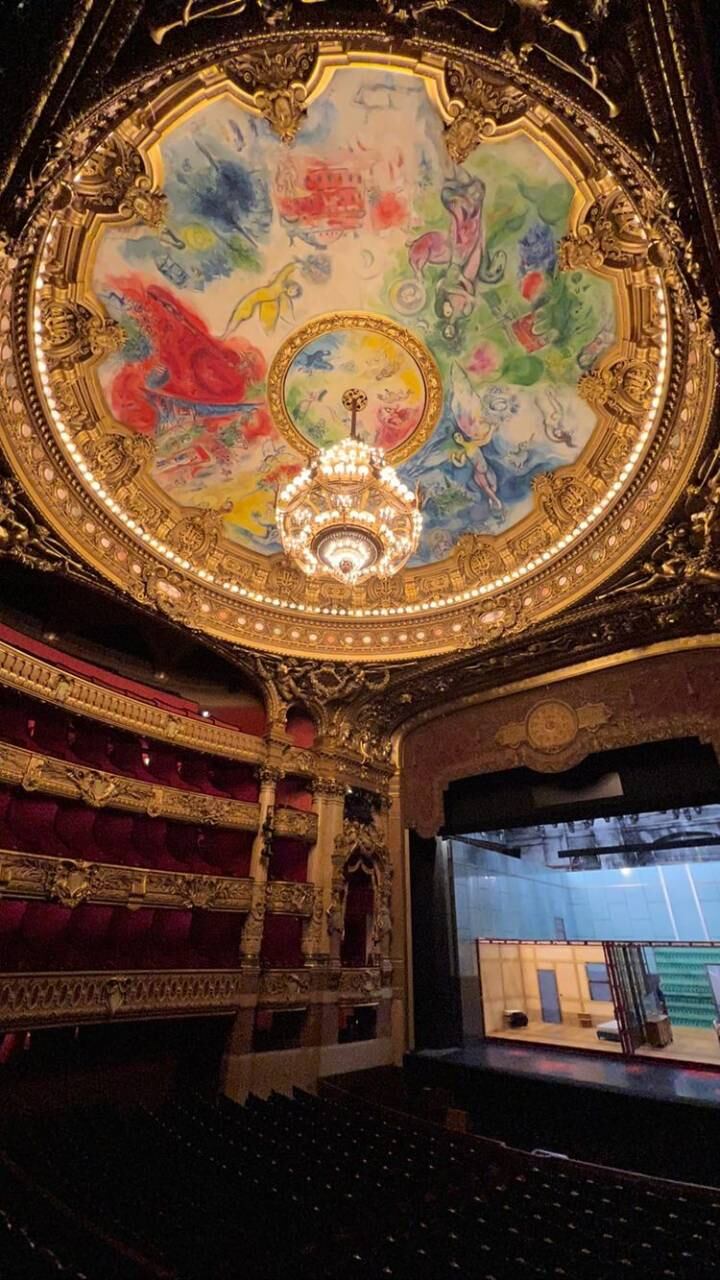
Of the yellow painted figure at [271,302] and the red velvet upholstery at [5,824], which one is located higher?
the yellow painted figure at [271,302]

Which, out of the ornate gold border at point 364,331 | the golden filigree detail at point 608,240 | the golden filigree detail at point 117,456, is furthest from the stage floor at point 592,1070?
the golden filigree detail at point 117,456

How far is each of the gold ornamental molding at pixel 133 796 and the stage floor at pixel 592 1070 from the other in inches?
181

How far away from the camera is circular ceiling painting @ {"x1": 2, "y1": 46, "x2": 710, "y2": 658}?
235 inches

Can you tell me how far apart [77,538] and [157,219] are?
14.3 feet

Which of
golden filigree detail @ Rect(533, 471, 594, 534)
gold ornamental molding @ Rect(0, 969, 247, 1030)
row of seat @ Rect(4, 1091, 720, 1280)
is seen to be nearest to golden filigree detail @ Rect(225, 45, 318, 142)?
golden filigree detail @ Rect(533, 471, 594, 534)

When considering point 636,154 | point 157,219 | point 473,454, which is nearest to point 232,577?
point 473,454

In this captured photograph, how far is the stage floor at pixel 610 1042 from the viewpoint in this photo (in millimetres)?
9141

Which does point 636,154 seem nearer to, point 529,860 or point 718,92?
point 718,92

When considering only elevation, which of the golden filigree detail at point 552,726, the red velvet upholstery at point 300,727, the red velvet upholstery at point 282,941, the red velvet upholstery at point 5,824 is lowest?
the red velvet upholstery at point 282,941

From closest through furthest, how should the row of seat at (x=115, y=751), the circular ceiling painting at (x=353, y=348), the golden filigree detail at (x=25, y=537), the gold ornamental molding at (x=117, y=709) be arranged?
1. the circular ceiling painting at (x=353, y=348)
2. the golden filigree detail at (x=25, y=537)
3. the gold ornamental molding at (x=117, y=709)
4. the row of seat at (x=115, y=751)

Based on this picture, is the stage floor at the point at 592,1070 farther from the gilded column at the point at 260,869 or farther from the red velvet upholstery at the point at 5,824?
the red velvet upholstery at the point at 5,824

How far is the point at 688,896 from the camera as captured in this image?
13.1 meters

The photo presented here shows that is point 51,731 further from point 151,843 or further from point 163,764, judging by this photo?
point 151,843

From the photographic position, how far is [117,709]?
9.10 metres
